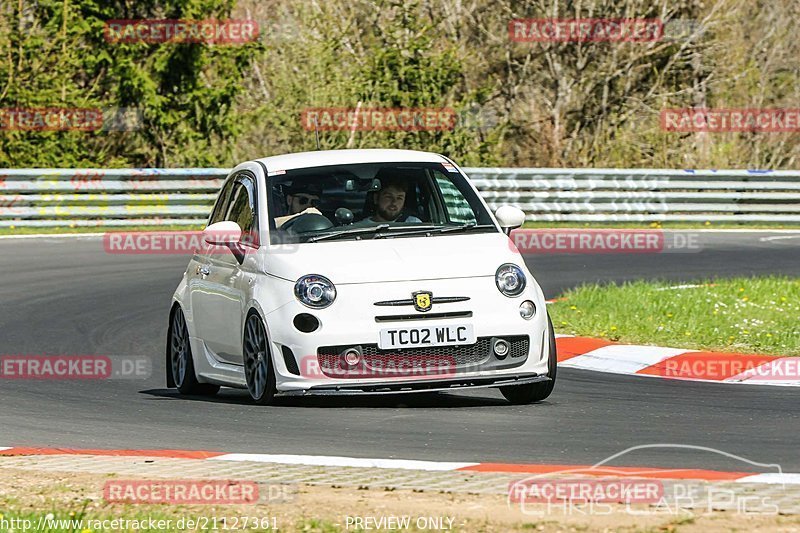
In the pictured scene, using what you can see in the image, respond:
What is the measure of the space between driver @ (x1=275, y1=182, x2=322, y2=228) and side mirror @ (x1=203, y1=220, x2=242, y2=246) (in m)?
0.37

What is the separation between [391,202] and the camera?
1002cm

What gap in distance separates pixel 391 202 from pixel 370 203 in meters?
0.14

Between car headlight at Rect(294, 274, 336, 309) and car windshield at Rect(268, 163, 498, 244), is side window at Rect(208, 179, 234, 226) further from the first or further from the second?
car headlight at Rect(294, 274, 336, 309)

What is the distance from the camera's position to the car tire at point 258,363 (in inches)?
360

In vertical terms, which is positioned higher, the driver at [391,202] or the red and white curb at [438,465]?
the driver at [391,202]

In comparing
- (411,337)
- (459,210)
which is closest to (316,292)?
(411,337)

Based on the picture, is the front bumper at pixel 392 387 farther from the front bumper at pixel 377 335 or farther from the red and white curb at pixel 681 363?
the red and white curb at pixel 681 363

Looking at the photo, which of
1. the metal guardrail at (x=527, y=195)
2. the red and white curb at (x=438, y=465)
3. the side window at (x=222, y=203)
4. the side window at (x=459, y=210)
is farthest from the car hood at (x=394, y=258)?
the metal guardrail at (x=527, y=195)

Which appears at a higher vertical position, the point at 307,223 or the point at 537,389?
the point at 307,223

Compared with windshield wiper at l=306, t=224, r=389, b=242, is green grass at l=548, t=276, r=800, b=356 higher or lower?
lower

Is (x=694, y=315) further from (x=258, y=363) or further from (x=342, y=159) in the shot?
(x=258, y=363)

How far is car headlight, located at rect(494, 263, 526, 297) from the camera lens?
9094 mm

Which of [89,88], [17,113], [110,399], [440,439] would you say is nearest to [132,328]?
[110,399]

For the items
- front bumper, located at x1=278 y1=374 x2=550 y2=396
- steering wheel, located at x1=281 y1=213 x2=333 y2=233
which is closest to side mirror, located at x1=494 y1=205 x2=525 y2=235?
steering wheel, located at x1=281 y1=213 x2=333 y2=233
